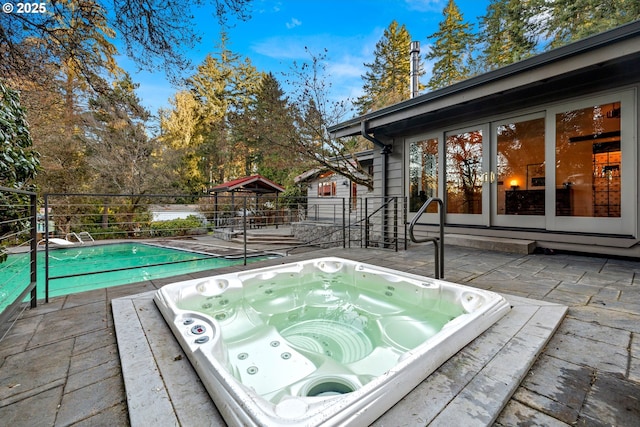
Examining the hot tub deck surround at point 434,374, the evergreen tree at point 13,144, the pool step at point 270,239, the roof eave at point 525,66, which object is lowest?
the pool step at point 270,239

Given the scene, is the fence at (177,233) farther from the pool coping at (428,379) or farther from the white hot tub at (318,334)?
the pool coping at (428,379)

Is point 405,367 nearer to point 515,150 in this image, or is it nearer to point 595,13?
point 515,150

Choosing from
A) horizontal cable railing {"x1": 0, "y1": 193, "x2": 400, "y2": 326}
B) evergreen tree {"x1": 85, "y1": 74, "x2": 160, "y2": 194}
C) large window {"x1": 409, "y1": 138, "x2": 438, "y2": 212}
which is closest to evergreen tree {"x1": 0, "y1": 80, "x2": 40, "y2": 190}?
horizontal cable railing {"x1": 0, "y1": 193, "x2": 400, "y2": 326}

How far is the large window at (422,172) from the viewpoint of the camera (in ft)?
16.6

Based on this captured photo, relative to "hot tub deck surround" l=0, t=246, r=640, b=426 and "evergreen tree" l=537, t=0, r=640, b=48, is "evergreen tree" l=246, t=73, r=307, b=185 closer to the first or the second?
"hot tub deck surround" l=0, t=246, r=640, b=426

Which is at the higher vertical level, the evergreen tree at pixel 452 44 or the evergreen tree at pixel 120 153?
the evergreen tree at pixel 452 44

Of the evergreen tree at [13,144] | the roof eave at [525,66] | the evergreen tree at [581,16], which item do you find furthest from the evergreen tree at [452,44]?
the evergreen tree at [13,144]

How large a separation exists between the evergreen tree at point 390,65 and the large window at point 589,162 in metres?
12.3

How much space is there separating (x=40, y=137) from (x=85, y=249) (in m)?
3.26

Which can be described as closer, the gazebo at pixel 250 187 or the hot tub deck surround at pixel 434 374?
the hot tub deck surround at pixel 434 374

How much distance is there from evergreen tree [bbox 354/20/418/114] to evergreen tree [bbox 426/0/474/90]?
1716mm

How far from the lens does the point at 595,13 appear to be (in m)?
8.98

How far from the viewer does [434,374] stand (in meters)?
1.25

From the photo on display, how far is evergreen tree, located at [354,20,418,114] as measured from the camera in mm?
15531
